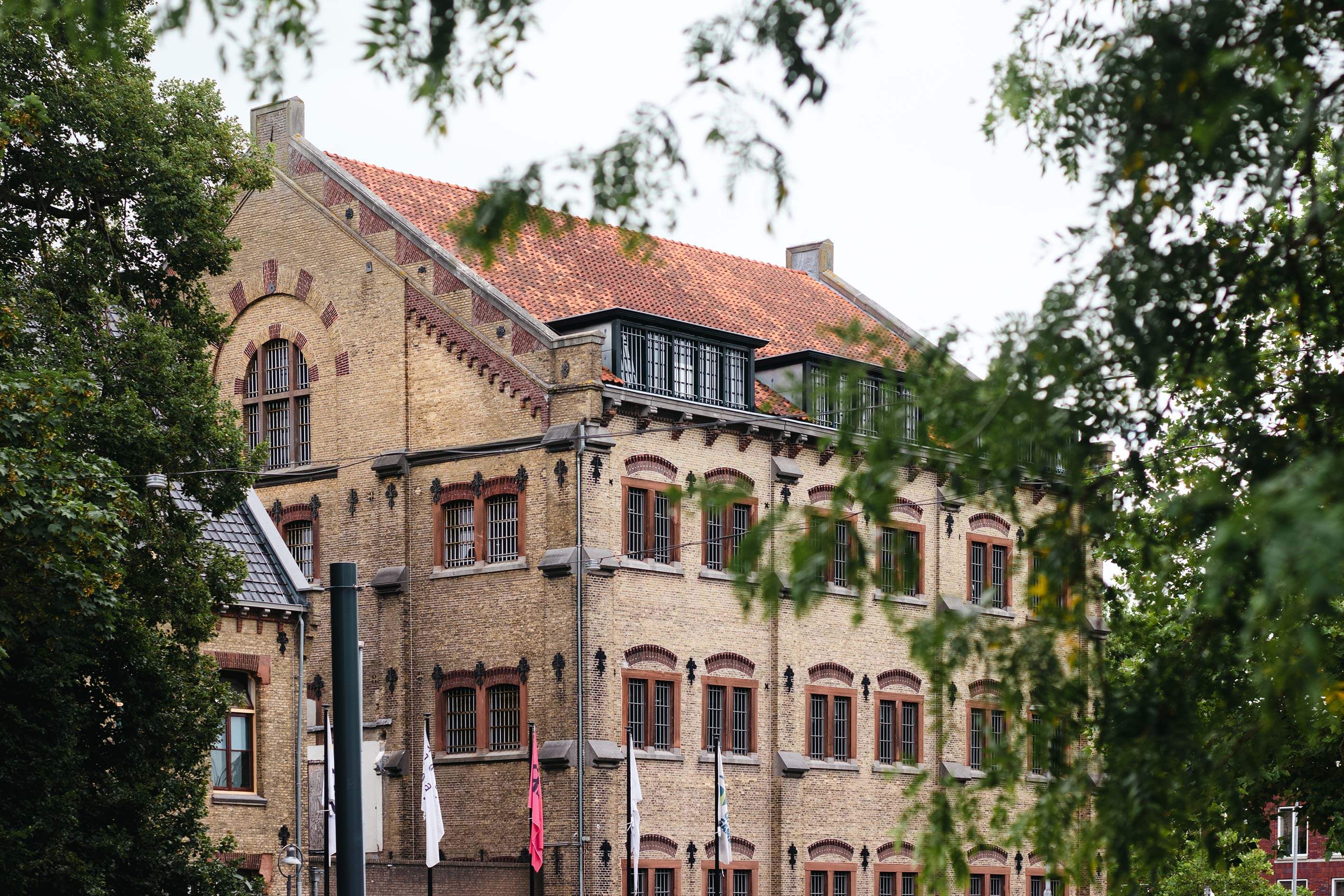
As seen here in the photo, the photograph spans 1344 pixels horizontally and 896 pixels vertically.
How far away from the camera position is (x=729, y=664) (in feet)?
135

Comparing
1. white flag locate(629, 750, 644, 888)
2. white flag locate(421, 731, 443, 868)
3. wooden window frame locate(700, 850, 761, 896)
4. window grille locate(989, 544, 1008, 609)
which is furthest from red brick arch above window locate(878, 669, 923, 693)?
white flag locate(421, 731, 443, 868)

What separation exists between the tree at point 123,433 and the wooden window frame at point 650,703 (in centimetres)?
1195

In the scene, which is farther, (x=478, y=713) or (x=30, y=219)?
(x=478, y=713)

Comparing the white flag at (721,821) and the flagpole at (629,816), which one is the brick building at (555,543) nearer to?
the flagpole at (629,816)

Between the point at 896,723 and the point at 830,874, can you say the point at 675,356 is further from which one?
the point at 830,874

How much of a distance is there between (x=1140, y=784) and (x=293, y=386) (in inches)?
1431

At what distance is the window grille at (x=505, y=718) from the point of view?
3875 centimetres

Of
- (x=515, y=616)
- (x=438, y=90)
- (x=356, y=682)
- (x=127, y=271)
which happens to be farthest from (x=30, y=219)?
(x=438, y=90)

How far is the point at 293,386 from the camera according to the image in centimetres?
4391

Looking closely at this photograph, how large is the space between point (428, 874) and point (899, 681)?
13569mm

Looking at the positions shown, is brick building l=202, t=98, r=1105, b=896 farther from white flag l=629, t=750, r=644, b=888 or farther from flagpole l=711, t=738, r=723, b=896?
white flag l=629, t=750, r=644, b=888

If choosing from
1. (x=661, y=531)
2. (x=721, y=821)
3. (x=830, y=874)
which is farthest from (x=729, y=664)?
(x=830, y=874)

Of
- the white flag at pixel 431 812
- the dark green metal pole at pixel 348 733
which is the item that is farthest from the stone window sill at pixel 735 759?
the dark green metal pole at pixel 348 733

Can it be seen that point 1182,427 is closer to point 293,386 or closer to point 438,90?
point 438,90
